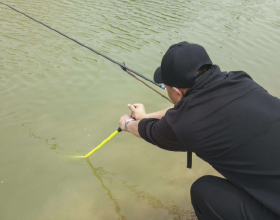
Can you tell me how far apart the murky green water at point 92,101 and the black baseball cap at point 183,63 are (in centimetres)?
146

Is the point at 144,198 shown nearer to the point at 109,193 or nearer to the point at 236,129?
the point at 109,193

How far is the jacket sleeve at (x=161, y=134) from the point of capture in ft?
5.76

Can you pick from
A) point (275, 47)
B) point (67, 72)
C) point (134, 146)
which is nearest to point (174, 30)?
point (275, 47)

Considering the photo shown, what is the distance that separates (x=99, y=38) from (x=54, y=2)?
311 cm

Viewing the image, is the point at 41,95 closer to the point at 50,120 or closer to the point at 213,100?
the point at 50,120

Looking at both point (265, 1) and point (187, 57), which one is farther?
point (265, 1)

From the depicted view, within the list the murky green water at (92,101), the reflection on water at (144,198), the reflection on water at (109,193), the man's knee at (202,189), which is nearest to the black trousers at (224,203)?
the man's knee at (202,189)

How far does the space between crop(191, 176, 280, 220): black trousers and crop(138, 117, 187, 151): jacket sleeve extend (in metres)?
0.33

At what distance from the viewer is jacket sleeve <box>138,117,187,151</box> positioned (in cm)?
175

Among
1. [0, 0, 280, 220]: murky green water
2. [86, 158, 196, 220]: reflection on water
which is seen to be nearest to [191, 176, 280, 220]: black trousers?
[86, 158, 196, 220]: reflection on water

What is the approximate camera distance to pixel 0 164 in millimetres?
2918

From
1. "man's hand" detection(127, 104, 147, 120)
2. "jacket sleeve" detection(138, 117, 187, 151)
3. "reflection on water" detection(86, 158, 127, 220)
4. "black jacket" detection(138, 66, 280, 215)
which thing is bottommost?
"reflection on water" detection(86, 158, 127, 220)

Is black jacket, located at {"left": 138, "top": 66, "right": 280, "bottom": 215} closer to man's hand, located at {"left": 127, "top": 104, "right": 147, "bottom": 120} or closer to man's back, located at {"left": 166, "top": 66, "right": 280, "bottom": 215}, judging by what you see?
man's back, located at {"left": 166, "top": 66, "right": 280, "bottom": 215}

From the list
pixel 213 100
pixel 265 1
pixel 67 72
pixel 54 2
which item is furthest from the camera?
pixel 265 1
